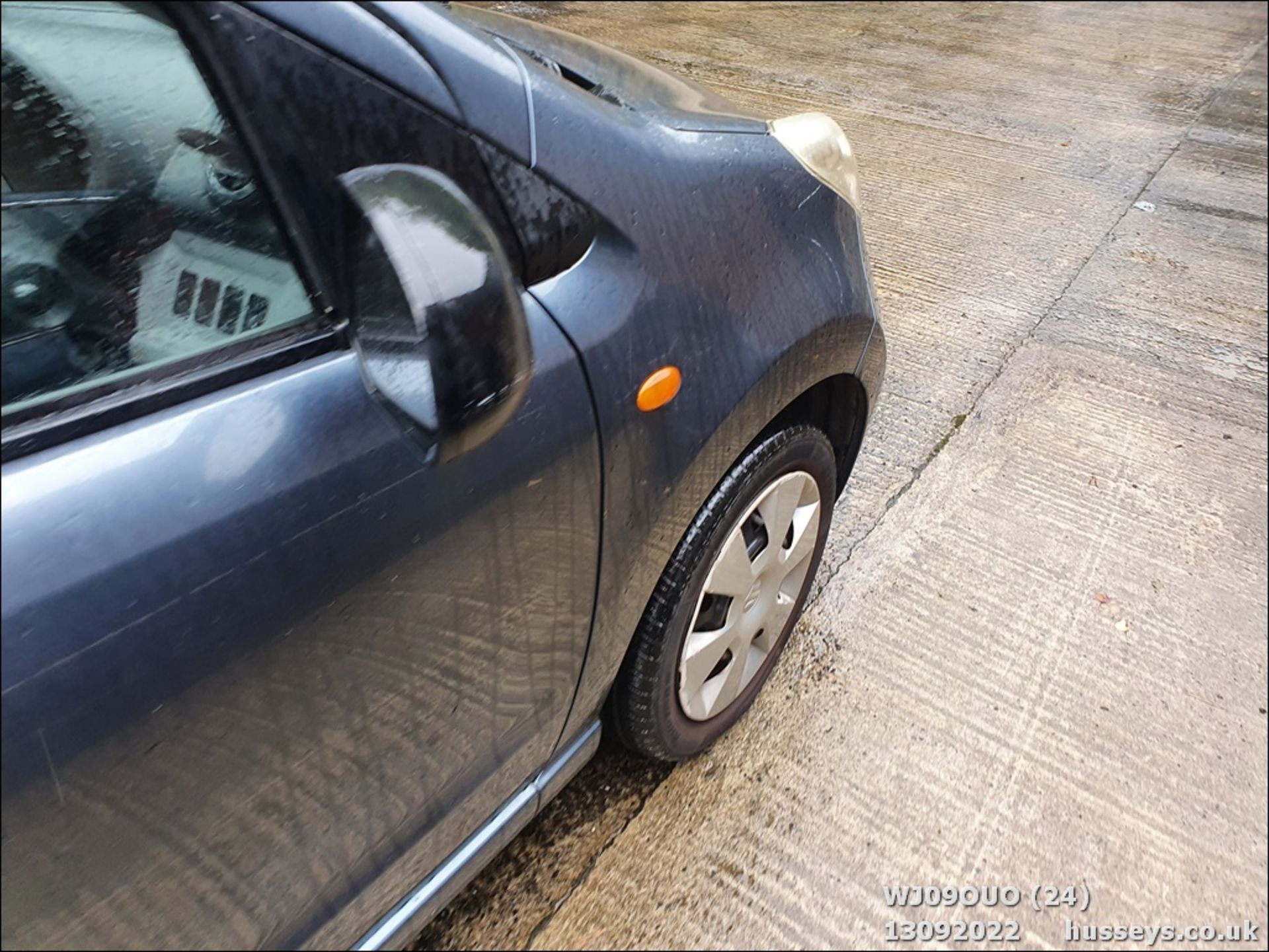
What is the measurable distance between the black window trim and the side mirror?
76mm

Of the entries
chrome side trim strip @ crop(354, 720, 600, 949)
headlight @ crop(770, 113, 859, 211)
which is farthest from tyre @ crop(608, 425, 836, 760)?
headlight @ crop(770, 113, 859, 211)

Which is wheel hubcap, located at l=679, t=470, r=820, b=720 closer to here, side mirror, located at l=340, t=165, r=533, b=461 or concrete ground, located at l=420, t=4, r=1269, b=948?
concrete ground, located at l=420, t=4, r=1269, b=948

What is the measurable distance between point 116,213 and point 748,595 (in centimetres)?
136

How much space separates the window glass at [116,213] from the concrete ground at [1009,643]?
1.34m

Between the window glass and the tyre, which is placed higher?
the window glass

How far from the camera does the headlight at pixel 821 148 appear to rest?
183 cm

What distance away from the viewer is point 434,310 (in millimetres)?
981

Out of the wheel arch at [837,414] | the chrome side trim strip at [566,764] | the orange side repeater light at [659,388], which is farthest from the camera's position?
the wheel arch at [837,414]

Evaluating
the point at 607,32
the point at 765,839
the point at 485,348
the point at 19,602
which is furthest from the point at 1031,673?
the point at 607,32

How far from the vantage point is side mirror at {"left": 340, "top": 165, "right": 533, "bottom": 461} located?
99 centimetres

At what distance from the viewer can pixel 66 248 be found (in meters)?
1.08

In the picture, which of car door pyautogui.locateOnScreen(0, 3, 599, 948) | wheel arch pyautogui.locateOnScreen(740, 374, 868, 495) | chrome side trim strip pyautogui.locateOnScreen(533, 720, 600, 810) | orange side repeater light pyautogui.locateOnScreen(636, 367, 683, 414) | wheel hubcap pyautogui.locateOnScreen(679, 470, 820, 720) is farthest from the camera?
wheel arch pyautogui.locateOnScreen(740, 374, 868, 495)

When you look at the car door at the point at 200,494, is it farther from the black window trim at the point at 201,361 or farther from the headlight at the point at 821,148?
the headlight at the point at 821,148

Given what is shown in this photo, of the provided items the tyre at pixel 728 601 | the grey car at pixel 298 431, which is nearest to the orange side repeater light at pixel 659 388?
the grey car at pixel 298 431
